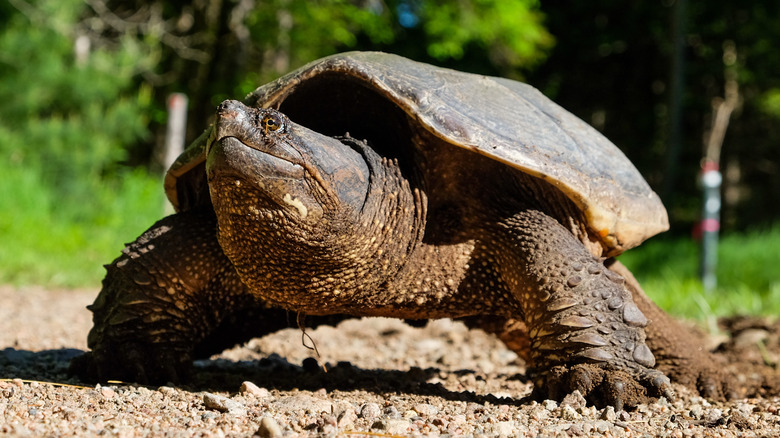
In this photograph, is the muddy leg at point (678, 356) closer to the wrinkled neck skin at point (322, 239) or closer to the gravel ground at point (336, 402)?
the gravel ground at point (336, 402)

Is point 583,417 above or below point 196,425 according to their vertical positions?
above

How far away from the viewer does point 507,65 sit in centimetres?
1720

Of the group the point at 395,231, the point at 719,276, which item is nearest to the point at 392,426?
the point at 395,231

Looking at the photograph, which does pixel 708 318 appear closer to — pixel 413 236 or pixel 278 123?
pixel 413 236

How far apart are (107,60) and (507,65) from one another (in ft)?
29.2

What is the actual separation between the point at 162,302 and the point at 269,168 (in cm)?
87

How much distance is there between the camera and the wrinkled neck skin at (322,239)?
214 cm

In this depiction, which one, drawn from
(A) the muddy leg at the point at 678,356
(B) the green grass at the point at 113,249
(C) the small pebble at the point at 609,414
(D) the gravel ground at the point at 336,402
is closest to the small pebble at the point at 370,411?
(D) the gravel ground at the point at 336,402

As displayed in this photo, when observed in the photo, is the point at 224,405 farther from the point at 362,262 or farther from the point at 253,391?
the point at 362,262

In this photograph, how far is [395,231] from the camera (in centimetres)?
247

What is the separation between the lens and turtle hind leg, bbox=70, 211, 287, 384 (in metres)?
2.63

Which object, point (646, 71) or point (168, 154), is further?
point (646, 71)

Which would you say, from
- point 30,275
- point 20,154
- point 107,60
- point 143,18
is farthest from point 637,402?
point 143,18

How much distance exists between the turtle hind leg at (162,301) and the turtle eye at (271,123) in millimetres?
699
